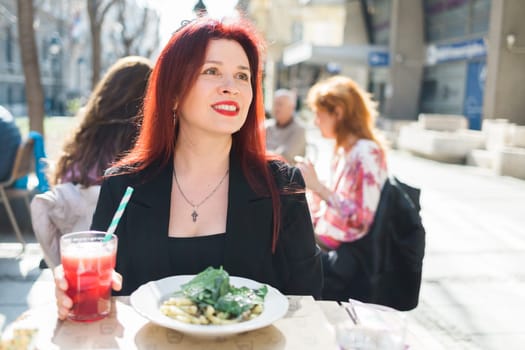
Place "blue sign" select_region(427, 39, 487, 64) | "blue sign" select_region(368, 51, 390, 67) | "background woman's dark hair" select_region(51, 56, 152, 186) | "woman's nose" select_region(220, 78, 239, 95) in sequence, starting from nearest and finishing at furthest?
"woman's nose" select_region(220, 78, 239, 95) → "background woman's dark hair" select_region(51, 56, 152, 186) → "blue sign" select_region(427, 39, 487, 64) → "blue sign" select_region(368, 51, 390, 67)

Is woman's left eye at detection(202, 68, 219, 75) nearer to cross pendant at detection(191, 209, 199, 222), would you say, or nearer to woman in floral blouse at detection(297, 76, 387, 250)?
cross pendant at detection(191, 209, 199, 222)

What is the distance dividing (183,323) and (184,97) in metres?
0.96

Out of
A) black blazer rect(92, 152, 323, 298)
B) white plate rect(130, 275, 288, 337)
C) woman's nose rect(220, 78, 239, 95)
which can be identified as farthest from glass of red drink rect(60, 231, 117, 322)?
woman's nose rect(220, 78, 239, 95)

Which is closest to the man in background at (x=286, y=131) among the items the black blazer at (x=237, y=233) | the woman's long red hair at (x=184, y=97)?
the woman's long red hair at (x=184, y=97)

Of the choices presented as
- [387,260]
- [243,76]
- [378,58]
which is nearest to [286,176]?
[243,76]

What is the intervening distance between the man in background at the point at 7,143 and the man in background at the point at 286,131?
2.95 metres

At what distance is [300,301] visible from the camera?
5.52ft

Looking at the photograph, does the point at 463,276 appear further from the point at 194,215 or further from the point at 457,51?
the point at 457,51

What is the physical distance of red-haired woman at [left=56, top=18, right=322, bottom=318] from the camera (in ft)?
6.63

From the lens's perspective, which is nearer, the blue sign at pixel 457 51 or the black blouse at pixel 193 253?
the black blouse at pixel 193 253

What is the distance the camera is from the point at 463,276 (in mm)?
5023

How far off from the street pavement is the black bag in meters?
0.26

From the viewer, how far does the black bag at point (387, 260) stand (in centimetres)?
321

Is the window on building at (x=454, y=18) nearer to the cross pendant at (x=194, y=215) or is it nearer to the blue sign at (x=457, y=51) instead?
the blue sign at (x=457, y=51)
